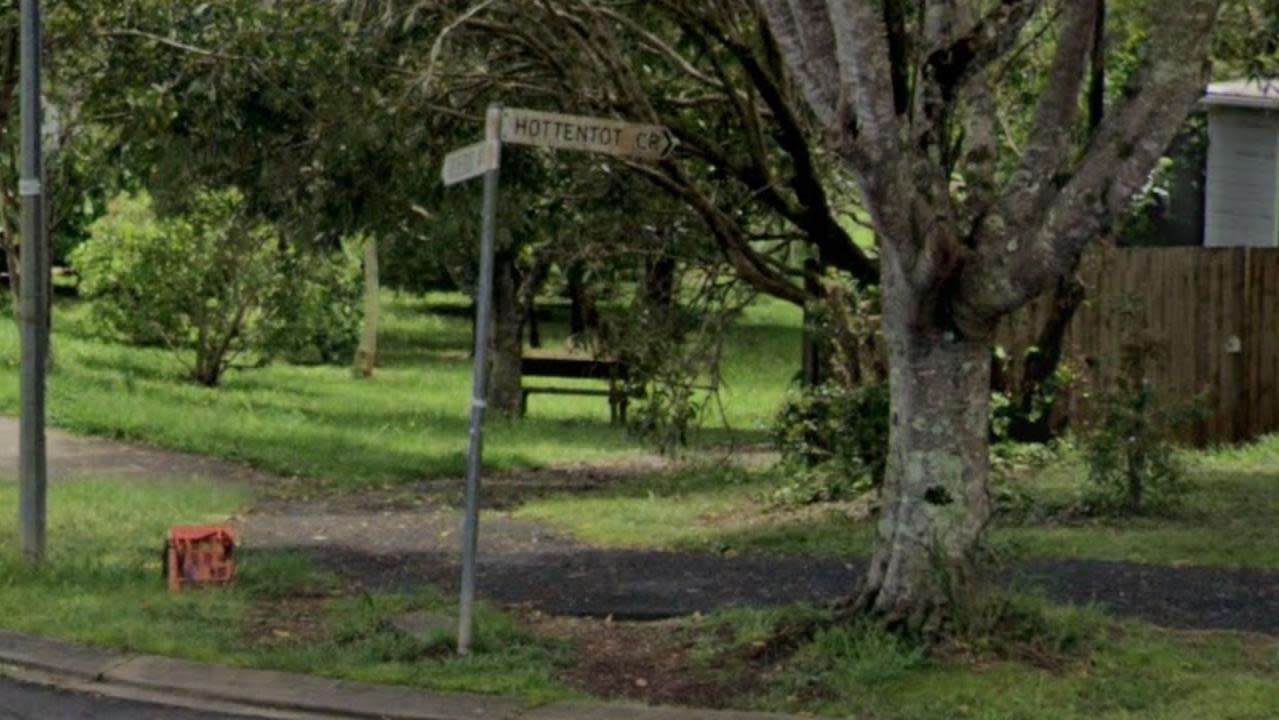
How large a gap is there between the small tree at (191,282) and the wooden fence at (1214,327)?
1042cm

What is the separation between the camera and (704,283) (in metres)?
16.3

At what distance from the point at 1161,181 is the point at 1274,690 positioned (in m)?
12.3

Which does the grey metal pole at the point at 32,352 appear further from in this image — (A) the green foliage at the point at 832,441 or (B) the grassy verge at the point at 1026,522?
(A) the green foliage at the point at 832,441

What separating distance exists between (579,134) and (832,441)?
567 cm

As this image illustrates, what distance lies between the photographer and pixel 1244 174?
24.2 m

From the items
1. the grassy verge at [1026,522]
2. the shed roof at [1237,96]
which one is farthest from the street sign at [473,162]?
the shed roof at [1237,96]

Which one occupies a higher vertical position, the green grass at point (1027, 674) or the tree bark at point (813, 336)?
the tree bark at point (813, 336)

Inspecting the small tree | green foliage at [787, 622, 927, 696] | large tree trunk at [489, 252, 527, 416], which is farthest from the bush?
green foliage at [787, 622, 927, 696]

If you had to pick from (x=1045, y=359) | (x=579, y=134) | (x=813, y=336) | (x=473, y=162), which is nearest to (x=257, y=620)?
(x=473, y=162)

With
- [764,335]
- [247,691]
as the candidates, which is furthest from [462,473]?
[764,335]

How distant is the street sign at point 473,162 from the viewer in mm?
10547

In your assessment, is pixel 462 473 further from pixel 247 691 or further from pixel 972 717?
pixel 972 717

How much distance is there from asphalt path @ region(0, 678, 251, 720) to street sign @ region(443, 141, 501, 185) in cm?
260

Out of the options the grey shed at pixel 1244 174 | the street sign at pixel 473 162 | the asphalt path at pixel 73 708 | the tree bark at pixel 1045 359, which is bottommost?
the asphalt path at pixel 73 708
